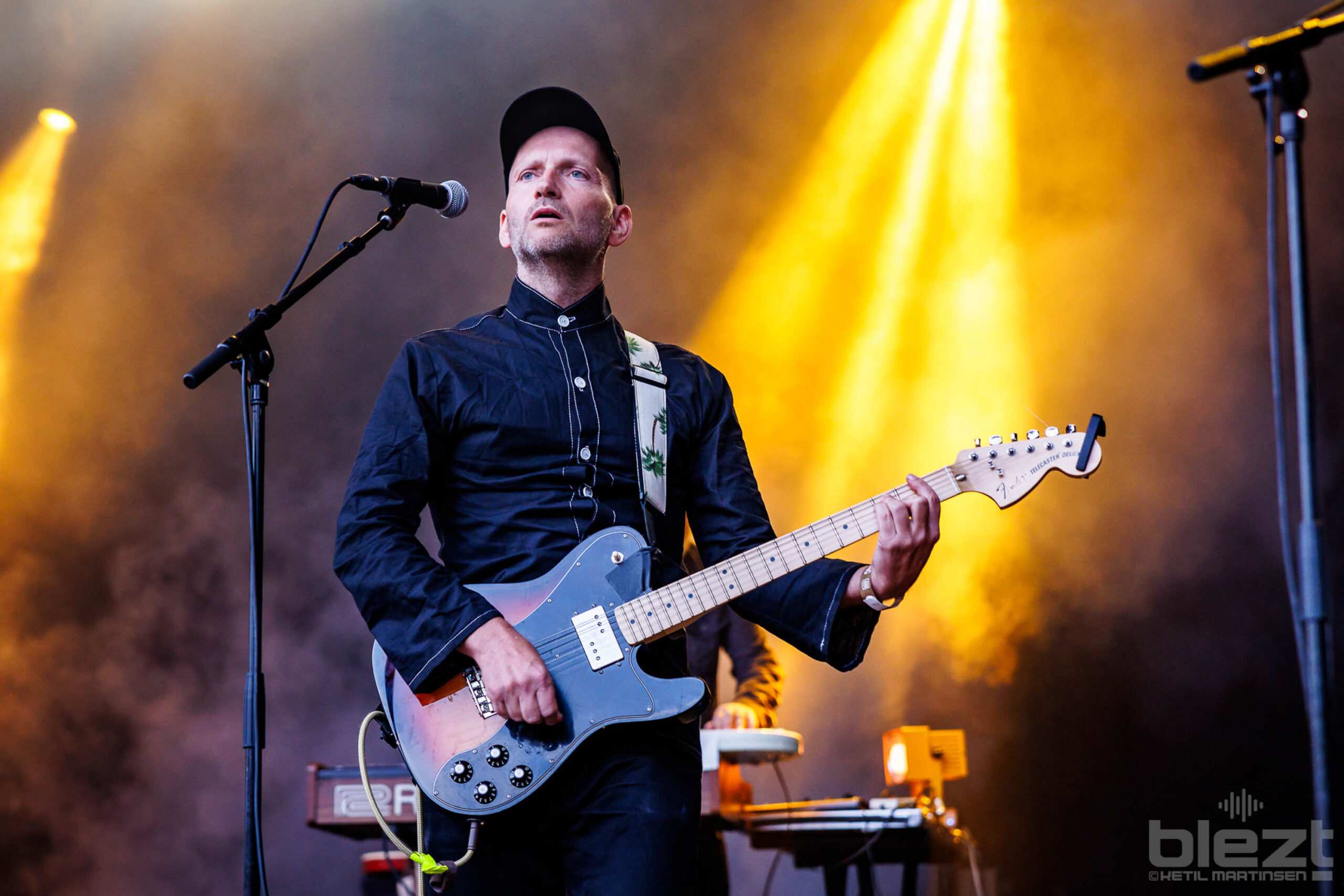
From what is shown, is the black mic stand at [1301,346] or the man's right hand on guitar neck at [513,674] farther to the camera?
the man's right hand on guitar neck at [513,674]

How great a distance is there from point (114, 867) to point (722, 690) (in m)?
2.98

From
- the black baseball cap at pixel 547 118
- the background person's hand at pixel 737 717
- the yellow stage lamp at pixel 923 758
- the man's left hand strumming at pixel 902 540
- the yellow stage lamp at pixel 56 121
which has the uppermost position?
the yellow stage lamp at pixel 56 121

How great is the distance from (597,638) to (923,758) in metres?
2.50

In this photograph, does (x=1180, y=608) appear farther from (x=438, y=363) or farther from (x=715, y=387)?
(x=438, y=363)

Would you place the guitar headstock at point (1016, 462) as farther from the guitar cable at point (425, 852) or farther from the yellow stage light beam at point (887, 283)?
the yellow stage light beam at point (887, 283)

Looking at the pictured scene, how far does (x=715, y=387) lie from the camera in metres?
2.37

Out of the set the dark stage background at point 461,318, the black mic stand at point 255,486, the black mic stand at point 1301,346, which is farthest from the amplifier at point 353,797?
the black mic stand at point 1301,346

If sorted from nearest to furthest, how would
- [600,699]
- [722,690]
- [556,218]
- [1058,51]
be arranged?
1. [600,699]
2. [556,218]
3. [1058,51]
4. [722,690]

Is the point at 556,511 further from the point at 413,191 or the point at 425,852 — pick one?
the point at 413,191

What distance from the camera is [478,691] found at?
188 cm

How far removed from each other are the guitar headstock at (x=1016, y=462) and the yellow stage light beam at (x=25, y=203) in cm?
484

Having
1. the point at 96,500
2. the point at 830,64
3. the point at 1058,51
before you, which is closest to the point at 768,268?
the point at 830,64

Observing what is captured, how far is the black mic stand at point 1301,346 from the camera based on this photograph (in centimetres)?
143

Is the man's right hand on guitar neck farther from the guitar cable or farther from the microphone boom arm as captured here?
the microphone boom arm
